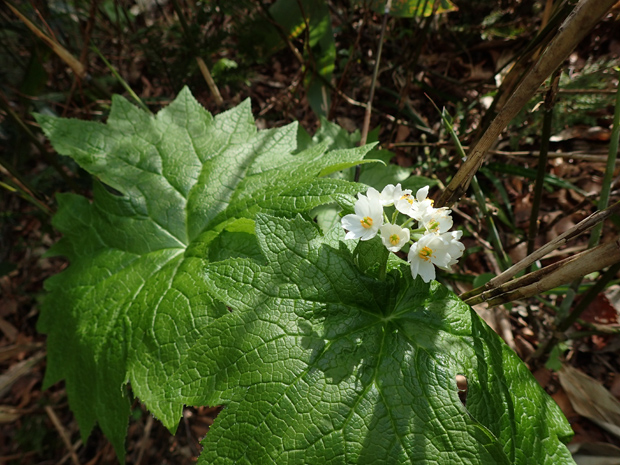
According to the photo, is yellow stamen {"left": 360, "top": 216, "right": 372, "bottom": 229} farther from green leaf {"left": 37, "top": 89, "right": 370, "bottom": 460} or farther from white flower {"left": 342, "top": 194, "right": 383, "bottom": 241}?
green leaf {"left": 37, "top": 89, "right": 370, "bottom": 460}

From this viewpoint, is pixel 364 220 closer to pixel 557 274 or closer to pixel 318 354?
pixel 318 354

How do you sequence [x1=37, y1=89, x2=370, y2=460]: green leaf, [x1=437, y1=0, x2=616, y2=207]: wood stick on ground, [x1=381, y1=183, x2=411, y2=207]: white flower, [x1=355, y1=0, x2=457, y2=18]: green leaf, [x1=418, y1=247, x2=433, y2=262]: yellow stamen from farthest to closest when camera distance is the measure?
[x1=355, y1=0, x2=457, y2=18]: green leaf, [x1=37, y1=89, x2=370, y2=460]: green leaf, [x1=381, y1=183, x2=411, y2=207]: white flower, [x1=418, y1=247, x2=433, y2=262]: yellow stamen, [x1=437, y1=0, x2=616, y2=207]: wood stick on ground

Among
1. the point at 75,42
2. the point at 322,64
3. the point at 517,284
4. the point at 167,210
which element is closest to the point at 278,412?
the point at 517,284

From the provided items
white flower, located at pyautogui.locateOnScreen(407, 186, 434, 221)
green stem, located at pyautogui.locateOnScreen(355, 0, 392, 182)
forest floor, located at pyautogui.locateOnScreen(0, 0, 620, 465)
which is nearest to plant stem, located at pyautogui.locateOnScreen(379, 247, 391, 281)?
white flower, located at pyautogui.locateOnScreen(407, 186, 434, 221)

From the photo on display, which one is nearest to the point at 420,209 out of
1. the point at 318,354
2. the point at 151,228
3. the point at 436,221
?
the point at 436,221

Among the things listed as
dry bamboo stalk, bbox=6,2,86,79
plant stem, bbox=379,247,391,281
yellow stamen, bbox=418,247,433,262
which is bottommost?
plant stem, bbox=379,247,391,281

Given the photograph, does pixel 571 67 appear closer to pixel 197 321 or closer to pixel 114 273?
pixel 197 321
